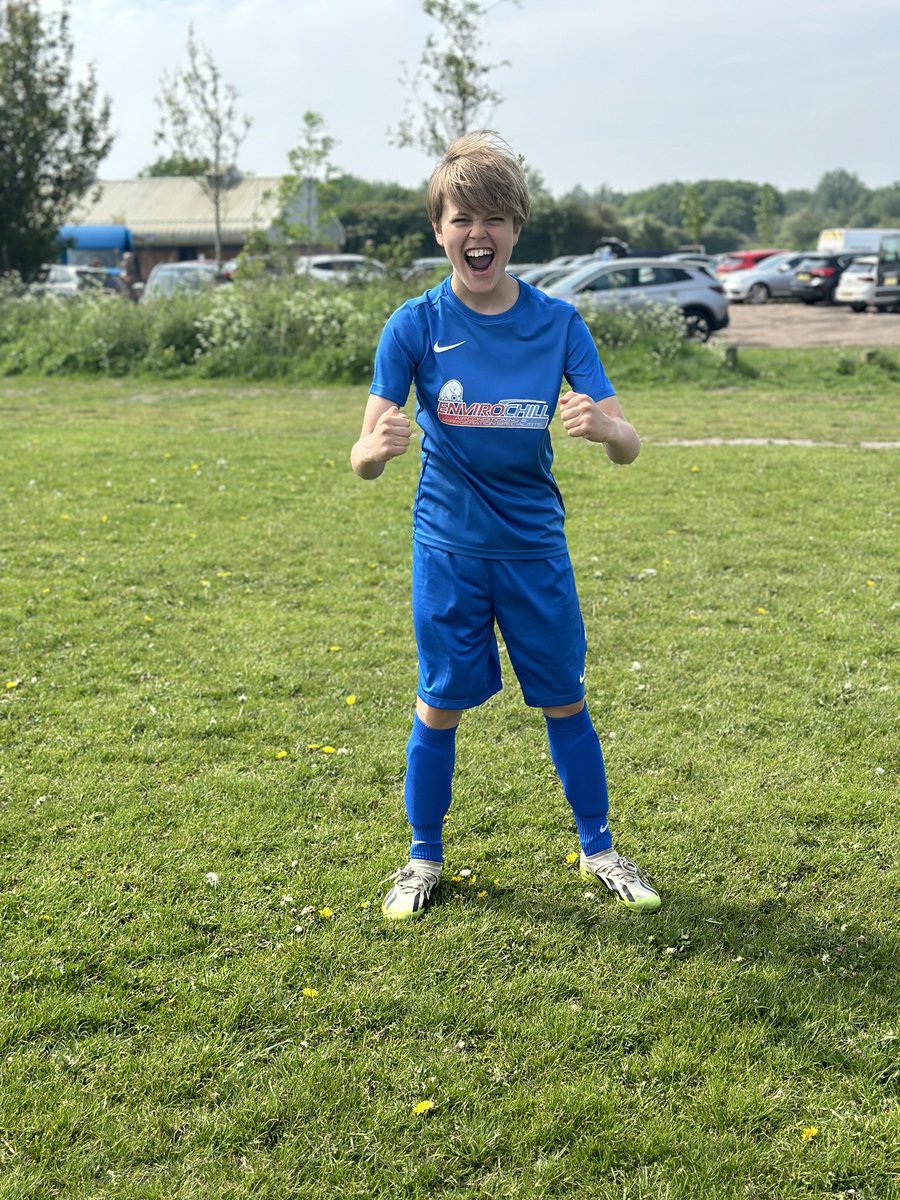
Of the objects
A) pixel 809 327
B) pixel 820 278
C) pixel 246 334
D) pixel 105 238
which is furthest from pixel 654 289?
pixel 105 238

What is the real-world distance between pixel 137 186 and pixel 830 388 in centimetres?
5393

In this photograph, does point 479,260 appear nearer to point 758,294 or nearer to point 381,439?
point 381,439

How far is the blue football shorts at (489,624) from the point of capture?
3082mm

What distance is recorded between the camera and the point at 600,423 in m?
2.85

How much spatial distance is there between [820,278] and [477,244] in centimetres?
3380

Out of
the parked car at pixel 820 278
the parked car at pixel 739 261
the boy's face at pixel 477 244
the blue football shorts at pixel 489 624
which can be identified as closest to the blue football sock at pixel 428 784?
the blue football shorts at pixel 489 624

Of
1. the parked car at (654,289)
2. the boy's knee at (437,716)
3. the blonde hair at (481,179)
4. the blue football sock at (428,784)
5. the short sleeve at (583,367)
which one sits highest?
the parked car at (654,289)

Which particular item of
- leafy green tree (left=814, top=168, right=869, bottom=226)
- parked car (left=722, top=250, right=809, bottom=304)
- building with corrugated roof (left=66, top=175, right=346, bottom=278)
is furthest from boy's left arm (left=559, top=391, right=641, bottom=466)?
leafy green tree (left=814, top=168, right=869, bottom=226)

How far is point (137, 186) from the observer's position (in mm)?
59844

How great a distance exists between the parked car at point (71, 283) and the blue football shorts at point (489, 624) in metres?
18.2

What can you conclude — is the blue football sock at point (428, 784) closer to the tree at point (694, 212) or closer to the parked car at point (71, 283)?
the parked car at point (71, 283)

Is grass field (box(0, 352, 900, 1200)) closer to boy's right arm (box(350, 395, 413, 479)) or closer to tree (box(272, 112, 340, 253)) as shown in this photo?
boy's right arm (box(350, 395, 413, 479))

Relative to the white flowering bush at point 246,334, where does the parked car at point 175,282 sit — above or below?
above

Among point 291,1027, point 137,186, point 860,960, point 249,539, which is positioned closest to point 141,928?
point 291,1027
